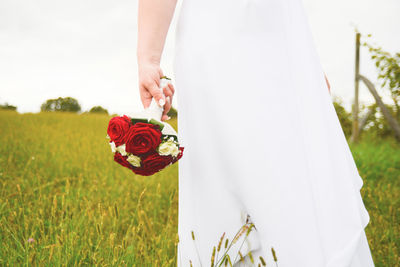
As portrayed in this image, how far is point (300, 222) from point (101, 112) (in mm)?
11512

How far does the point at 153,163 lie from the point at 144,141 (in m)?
0.09

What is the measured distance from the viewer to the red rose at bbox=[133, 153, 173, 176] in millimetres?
1130

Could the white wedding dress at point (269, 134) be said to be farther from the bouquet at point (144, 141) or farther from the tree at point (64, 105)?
the tree at point (64, 105)

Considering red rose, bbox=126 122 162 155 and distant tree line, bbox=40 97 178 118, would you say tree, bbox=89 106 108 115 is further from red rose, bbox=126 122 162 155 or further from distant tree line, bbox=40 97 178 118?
red rose, bbox=126 122 162 155

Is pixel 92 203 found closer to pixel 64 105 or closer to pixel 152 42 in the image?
pixel 152 42

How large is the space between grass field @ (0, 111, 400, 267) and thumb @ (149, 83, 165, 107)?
2.12 feet

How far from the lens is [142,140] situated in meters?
1.11

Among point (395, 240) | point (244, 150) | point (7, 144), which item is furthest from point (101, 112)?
point (244, 150)

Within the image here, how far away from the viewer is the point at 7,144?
5.11 meters

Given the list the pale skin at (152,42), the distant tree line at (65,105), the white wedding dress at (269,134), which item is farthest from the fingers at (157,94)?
the distant tree line at (65,105)

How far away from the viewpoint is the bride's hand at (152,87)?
1.19m

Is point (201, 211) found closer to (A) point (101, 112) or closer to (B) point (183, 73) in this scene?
(B) point (183, 73)

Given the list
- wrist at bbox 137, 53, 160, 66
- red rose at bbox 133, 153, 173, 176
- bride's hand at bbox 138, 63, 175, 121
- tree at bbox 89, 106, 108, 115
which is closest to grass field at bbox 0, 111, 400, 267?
red rose at bbox 133, 153, 173, 176

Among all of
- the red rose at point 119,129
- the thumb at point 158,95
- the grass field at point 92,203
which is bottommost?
the grass field at point 92,203
